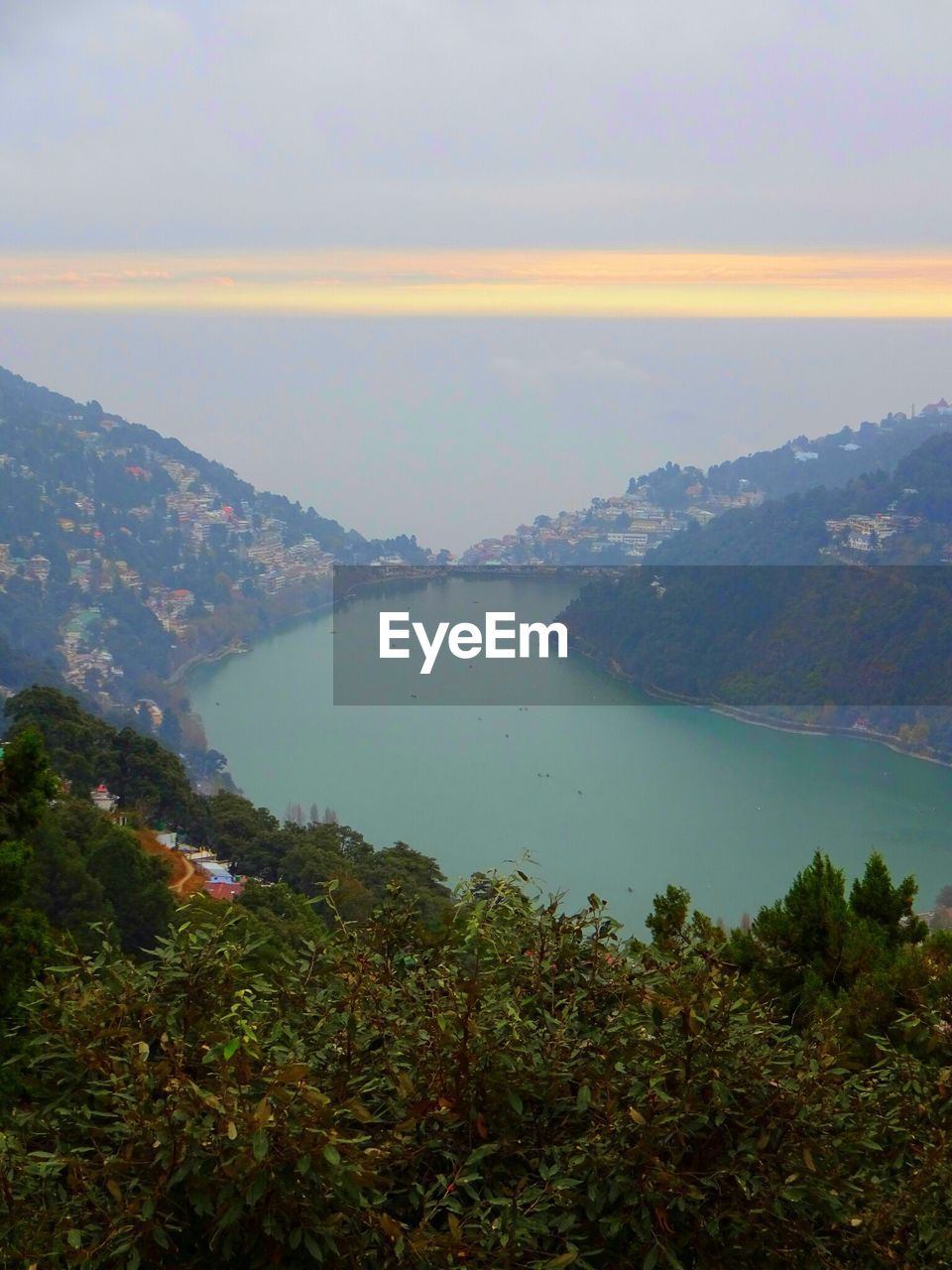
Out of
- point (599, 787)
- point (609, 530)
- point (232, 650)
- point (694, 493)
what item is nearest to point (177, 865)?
point (599, 787)

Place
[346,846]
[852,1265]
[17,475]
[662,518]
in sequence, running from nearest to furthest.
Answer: [852,1265] < [346,846] < [17,475] < [662,518]

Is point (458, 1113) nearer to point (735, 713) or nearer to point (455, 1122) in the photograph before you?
point (455, 1122)

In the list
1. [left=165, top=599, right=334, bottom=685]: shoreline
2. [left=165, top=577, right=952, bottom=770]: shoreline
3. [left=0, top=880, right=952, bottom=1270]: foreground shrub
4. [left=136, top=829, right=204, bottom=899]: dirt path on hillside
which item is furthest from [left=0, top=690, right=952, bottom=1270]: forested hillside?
[left=165, top=599, right=334, bottom=685]: shoreline

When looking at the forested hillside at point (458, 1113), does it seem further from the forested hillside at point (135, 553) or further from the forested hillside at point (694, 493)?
the forested hillside at point (694, 493)

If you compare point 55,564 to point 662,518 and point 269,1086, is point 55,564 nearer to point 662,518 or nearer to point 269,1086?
point 662,518

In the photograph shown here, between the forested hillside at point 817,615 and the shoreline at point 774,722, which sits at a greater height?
the forested hillside at point 817,615

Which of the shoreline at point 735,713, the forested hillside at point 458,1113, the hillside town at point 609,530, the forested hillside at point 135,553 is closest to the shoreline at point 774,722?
the shoreline at point 735,713

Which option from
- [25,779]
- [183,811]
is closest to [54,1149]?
[25,779]

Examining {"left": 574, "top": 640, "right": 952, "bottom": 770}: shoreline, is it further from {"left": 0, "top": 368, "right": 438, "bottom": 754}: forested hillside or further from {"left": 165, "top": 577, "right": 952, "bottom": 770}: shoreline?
{"left": 0, "top": 368, "right": 438, "bottom": 754}: forested hillside
